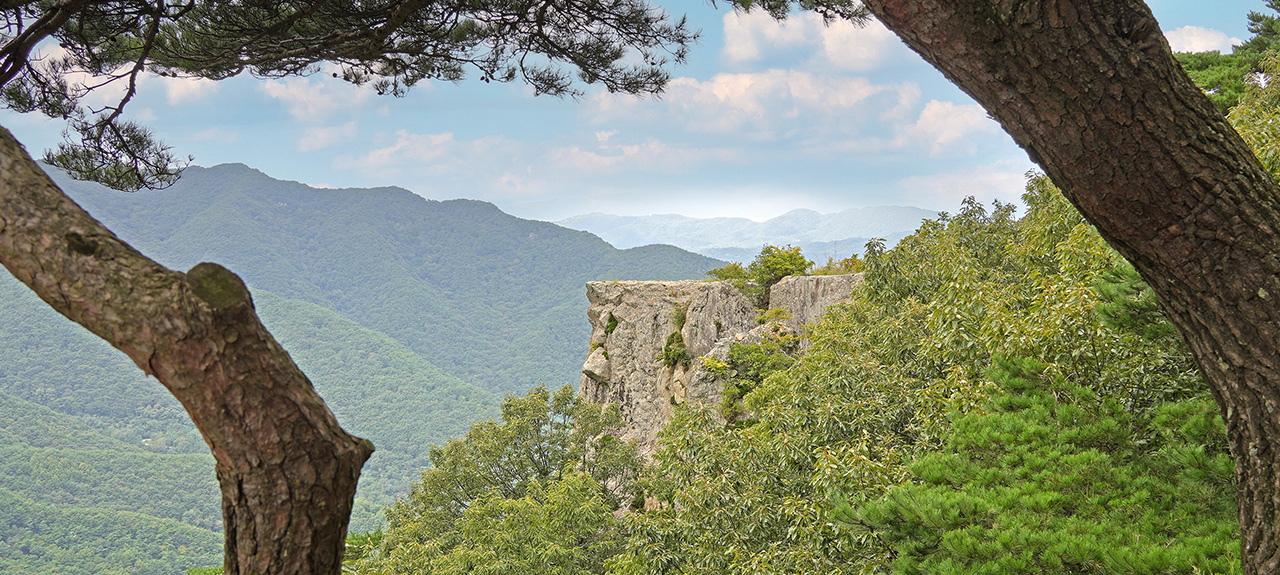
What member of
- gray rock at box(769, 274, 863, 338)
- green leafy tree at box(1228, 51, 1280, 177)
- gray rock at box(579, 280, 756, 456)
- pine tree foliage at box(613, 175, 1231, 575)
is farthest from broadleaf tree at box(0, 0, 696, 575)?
gray rock at box(579, 280, 756, 456)

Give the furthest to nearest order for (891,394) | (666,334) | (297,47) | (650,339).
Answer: (650,339), (666,334), (891,394), (297,47)

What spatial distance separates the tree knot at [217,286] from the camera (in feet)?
4.32

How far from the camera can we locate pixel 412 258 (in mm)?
148500

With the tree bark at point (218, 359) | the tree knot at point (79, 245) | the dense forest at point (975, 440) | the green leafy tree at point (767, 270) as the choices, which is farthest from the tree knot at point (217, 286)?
the green leafy tree at point (767, 270)

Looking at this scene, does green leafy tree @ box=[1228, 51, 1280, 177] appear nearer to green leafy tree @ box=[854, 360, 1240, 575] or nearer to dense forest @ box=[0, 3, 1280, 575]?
dense forest @ box=[0, 3, 1280, 575]

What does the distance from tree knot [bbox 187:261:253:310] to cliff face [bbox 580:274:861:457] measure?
13.2 meters

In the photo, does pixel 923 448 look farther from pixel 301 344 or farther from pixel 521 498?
pixel 301 344

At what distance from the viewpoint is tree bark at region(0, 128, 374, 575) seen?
1303 mm

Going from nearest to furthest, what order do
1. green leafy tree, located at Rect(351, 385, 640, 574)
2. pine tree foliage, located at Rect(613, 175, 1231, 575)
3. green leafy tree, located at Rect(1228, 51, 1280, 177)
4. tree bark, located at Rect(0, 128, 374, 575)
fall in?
tree bark, located at Rect(0, 128, 374, 575) → green leafy tree, located at Rect(1228, 51, 1280, 177) → pine tree foliage, located at Rect(613, 175, 1231, 575) → green leafy tree, located at Rect(351, 385, 640, 574)

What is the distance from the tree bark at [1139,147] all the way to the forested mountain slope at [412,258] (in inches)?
→ 3808

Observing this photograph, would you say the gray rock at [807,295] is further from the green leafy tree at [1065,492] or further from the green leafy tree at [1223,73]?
the green leafy tree at [1065,492]

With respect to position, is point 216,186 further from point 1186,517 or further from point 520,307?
point 1186,517

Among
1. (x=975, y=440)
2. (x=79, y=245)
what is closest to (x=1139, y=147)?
(x=79, y=245)

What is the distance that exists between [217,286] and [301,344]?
325 feet
